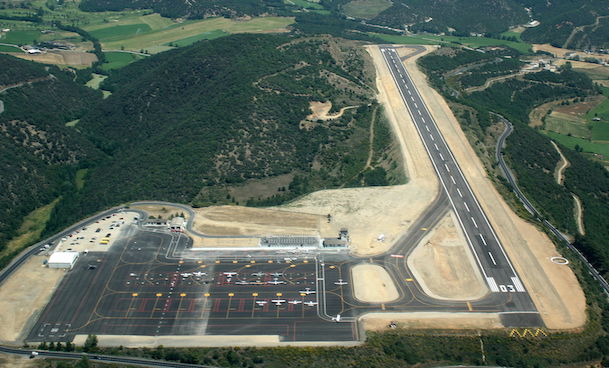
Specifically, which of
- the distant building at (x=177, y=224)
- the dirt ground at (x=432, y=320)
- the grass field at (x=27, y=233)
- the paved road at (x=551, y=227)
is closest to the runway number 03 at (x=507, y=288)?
the dirt ground at (x=432, y=320)

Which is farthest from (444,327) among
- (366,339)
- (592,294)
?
(592,294)

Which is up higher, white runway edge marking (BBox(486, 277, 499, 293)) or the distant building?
white runway edge marking (BBox(486, 277, 499, 293))

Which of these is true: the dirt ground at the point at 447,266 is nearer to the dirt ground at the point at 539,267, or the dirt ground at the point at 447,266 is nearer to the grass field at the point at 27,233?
the dirt ground at the point at 539,267

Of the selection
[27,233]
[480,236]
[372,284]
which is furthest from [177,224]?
[480,236]

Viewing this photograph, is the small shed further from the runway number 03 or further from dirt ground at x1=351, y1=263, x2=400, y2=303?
the runway number 03

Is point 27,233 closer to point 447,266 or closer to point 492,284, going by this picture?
point 447,266

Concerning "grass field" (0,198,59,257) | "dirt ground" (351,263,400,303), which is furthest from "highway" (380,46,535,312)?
"grass field" (0,198,59,257)
